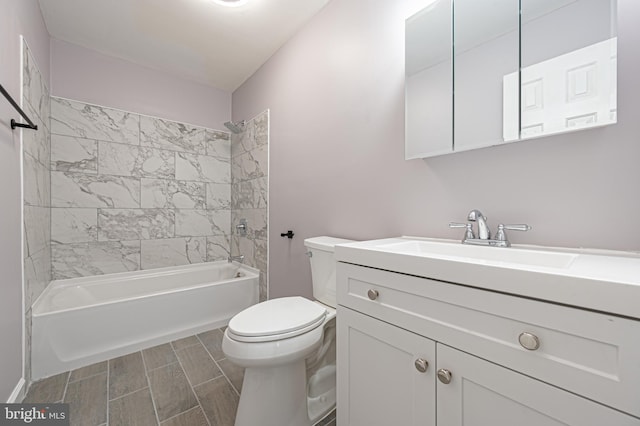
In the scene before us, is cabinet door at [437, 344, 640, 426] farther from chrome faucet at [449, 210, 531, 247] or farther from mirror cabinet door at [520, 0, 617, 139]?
mirror cabinet door at [520, 0, 617, 139]

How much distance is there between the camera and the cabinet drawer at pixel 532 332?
1.61 ft

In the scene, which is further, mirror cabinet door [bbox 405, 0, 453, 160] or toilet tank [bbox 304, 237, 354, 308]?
toilet tank [bbox 304, 237, 354, 308]

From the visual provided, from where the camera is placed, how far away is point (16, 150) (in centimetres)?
142

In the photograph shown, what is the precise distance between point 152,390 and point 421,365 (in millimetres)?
1542

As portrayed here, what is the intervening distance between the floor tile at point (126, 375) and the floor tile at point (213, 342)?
0.41m

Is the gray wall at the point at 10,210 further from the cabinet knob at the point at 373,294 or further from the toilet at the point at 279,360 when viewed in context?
the cabinet knob at the point at 373,294

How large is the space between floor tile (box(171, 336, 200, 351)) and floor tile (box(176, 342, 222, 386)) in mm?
53

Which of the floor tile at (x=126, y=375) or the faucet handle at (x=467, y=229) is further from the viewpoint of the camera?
the floor tile at (x=126, y=375)

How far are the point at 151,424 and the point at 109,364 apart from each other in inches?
31.3

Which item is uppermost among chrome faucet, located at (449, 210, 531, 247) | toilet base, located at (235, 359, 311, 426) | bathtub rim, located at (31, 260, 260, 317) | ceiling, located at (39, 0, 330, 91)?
ceiling, located at (39, 0, 330, 91)

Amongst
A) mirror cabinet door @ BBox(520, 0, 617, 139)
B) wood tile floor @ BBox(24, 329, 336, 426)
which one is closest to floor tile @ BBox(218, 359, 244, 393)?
wood tile floor @ BBox(24, 329, 336, 426)

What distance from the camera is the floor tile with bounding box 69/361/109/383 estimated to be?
1.63 metres

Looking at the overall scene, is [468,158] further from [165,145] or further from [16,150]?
[165,145]

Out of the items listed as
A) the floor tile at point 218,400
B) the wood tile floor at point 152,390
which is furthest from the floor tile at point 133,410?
the floor tile at point 218,400
